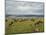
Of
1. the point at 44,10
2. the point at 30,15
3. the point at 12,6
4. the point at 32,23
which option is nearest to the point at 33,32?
the point at 32,23

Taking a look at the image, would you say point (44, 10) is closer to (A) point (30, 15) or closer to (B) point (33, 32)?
(A) point (30, 15)

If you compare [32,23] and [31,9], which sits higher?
[31,9]

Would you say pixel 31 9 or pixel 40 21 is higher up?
pixel 31 9

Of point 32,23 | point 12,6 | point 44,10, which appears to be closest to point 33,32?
point 32,23
